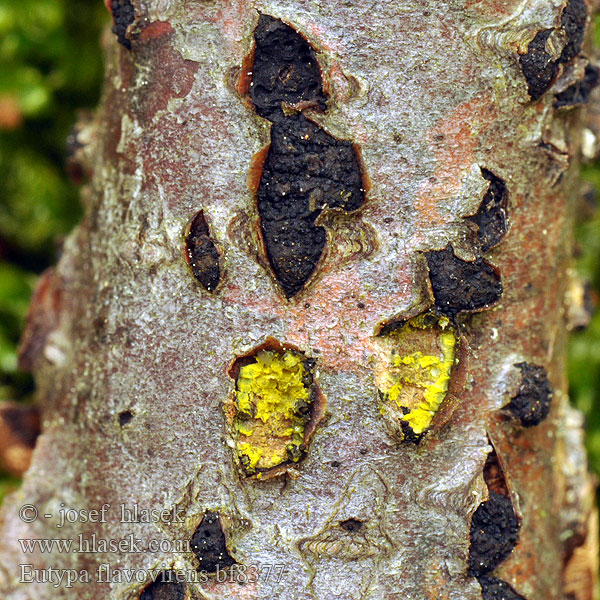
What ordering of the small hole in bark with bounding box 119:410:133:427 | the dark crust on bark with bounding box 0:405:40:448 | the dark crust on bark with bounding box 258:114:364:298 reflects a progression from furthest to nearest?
1. the dark crust on bark with bounding box 0:405:40:448
2. the small hole in bark with bounding box 119:410:133:427
3. the dark crust on bark with bounding box 258:114:364:298

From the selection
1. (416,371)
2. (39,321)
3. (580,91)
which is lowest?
(39,321)

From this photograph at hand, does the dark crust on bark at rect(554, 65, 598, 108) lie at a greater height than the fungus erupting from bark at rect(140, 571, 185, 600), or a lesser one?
greater

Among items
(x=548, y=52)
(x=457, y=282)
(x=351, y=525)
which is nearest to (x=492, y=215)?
(x=457, y=282)

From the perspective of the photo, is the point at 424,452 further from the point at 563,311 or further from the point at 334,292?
the point at 563,311

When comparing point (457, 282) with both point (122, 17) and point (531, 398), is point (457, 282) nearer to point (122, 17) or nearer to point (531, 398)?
point (531, 398)

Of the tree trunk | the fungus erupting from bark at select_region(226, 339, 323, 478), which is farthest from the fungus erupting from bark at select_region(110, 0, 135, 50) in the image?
the fungus erupting from bark at select_region(226, 339, 323, 478)

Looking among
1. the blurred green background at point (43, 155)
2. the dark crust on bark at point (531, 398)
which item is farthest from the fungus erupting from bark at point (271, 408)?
the blurred green background at point (43, 155)

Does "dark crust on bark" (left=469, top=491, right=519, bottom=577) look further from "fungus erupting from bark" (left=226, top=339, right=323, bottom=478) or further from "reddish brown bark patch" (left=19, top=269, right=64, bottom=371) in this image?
"reddish brown bark patch" (left=19, top=269, right=64, bottom=371)
